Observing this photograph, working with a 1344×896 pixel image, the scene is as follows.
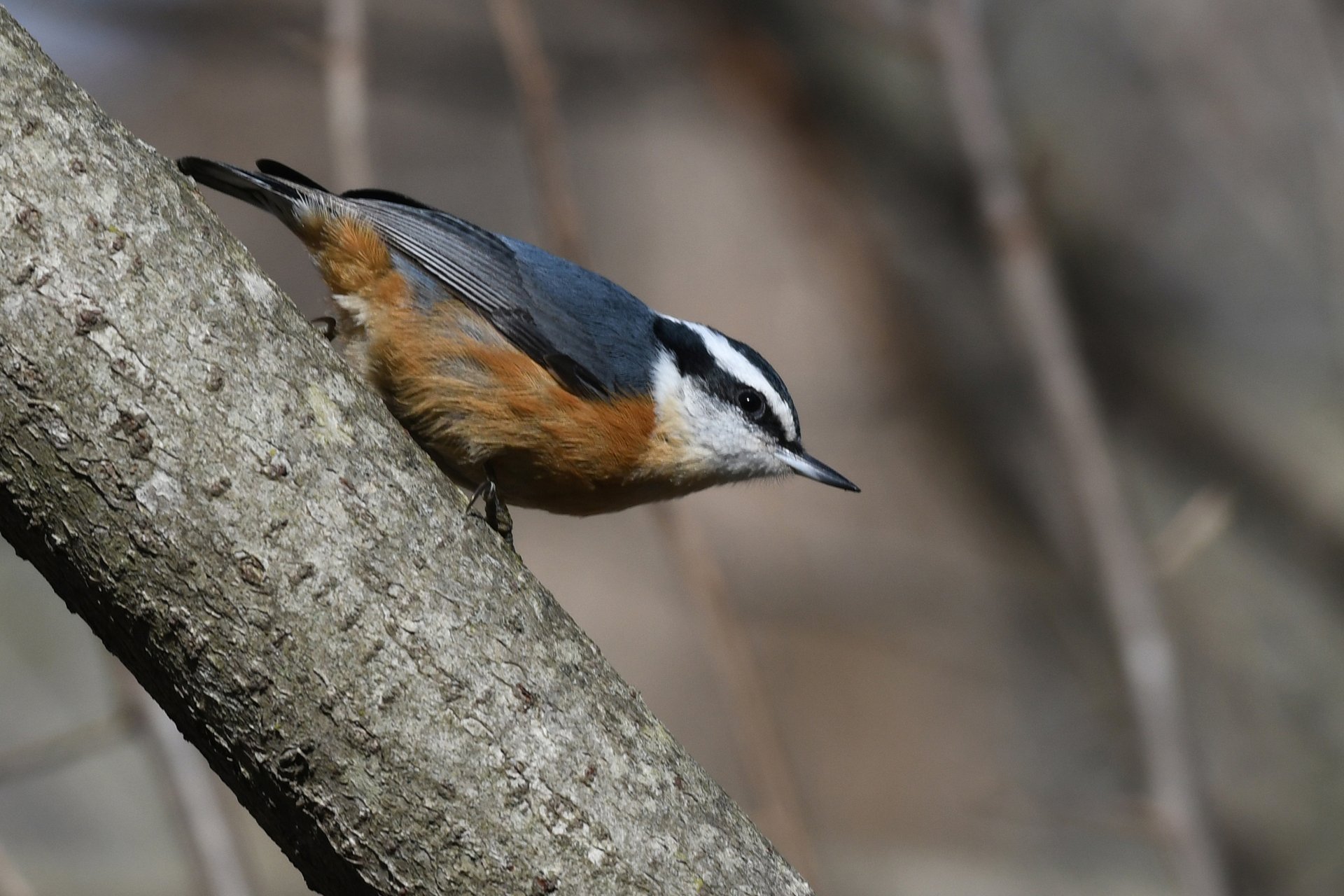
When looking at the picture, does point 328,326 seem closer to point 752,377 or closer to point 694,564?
point 752,377

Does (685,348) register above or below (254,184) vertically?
above

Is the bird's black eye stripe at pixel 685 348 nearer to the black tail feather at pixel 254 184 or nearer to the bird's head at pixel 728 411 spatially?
the bird's head at pixel 728 411

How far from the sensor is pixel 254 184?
2.99 m

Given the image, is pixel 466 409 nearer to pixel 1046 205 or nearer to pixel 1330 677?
pixel 1046 205

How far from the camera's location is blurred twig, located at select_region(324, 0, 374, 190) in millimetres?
3342

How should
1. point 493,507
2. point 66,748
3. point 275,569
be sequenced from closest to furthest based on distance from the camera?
point 275,569
point 493,507
point 66,748

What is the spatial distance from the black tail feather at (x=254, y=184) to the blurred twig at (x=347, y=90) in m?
0.20

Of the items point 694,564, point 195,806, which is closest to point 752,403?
point 694,564

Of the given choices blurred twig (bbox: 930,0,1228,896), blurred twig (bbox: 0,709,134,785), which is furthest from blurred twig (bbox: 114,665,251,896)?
blurred twig (bbox: 930,0,1228,896)

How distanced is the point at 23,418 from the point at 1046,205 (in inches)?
288

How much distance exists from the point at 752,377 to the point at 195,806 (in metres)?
1.88

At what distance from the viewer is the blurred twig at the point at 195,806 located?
2.88 meters

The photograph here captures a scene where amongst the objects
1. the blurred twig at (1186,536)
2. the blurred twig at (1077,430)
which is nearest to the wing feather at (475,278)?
the blurred twig at (1186,536)

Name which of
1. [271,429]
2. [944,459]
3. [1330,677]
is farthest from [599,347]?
[944,459]
